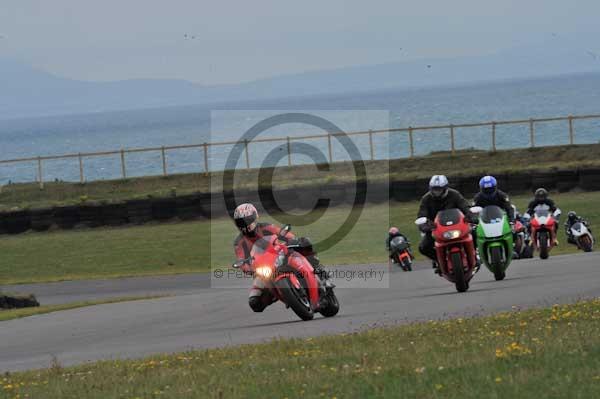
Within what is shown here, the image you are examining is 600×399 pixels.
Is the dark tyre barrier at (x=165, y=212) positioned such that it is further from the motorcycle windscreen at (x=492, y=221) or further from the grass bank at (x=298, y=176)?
the motorcycle windscreen at (x=492, y=221)

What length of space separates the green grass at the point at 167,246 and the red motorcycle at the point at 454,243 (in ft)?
41.2

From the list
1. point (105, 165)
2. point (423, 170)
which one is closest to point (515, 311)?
point (423, 170)

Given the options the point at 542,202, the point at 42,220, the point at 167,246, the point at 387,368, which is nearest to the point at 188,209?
the point at 167,246

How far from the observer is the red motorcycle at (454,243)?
17203 mm

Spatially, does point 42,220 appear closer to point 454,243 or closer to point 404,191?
point 404,191

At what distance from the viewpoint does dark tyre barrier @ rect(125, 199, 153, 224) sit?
39.3 metres

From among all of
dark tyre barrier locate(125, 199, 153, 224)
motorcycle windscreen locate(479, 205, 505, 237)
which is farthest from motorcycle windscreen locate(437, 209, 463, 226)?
dark tyre barrier locate(125, 199, 153, 224)

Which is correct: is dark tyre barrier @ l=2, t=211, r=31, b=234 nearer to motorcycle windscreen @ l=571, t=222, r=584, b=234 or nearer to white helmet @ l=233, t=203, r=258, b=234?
motorcycle windscreen @ l=571, t=222, r=584, b=234

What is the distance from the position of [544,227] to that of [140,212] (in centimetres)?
1778

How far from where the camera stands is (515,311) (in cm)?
1384

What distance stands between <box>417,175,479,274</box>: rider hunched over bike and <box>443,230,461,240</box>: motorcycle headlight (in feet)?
1.19

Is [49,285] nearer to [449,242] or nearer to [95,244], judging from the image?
[95,244]

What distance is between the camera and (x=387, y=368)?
9914mm

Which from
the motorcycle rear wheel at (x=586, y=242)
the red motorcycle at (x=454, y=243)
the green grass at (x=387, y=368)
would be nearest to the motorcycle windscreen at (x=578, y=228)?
the motorcycle rear wheel at (x=586, y=242)
